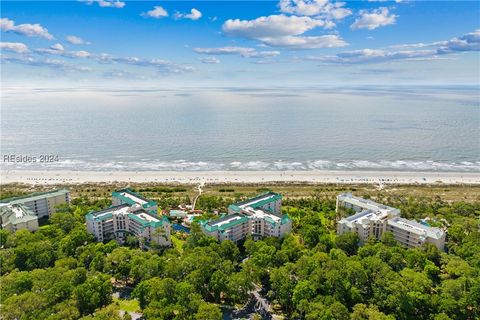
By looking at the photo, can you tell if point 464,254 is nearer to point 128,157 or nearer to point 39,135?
point 128,157

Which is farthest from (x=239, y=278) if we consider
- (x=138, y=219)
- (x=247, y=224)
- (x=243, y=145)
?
(x=243, y=145)

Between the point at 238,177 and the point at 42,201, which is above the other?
the point at 42,201

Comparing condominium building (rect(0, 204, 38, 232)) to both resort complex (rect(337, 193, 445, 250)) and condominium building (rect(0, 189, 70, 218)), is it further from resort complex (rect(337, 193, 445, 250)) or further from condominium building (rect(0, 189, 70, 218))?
resort complex (rect(337, 193, 445, 250))

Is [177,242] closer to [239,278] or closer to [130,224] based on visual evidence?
[130,224]

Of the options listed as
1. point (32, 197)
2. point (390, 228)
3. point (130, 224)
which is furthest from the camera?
point (32, 197)

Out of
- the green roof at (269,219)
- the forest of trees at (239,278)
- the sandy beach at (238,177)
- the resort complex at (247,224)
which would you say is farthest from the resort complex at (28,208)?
the green roof at (269,219)

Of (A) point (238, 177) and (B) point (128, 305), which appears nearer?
(B) point (128, 305)
